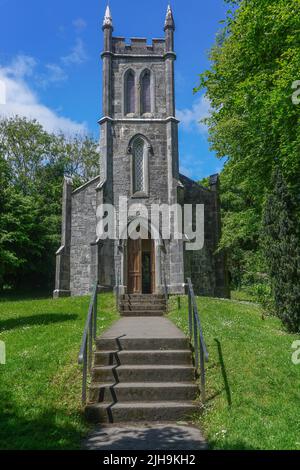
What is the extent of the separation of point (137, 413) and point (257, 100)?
32.0 ft

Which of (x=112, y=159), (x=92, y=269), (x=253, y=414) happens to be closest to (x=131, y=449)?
(x=253, y=414)

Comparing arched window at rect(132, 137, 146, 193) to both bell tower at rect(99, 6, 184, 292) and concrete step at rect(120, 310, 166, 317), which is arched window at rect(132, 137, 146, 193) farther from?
concrete step at rect(120, 310, 166, 317)

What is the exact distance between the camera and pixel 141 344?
26.6 ft

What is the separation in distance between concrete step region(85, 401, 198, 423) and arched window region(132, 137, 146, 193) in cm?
1415

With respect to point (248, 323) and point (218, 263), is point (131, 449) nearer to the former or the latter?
point (248, 323)

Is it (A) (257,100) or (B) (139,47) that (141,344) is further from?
(B) (139,47)

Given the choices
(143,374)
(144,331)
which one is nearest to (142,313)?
(144,331)

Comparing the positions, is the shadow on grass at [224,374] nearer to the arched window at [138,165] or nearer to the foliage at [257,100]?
the foliage at [257,100]

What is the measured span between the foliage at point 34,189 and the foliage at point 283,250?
51.0 feet

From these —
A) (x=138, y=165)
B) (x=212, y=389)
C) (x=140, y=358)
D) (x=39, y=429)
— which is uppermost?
(x=138, y=165)

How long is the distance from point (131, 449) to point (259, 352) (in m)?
3.72

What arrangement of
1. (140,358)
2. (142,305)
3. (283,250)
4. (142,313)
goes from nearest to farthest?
(140,358) < (283,250) < (142,313) < (142,305)

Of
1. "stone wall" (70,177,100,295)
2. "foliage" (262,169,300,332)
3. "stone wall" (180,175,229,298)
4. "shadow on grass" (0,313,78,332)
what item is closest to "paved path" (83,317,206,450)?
"foliage" (262,169,300,332)

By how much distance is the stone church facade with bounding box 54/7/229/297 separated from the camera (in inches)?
742
